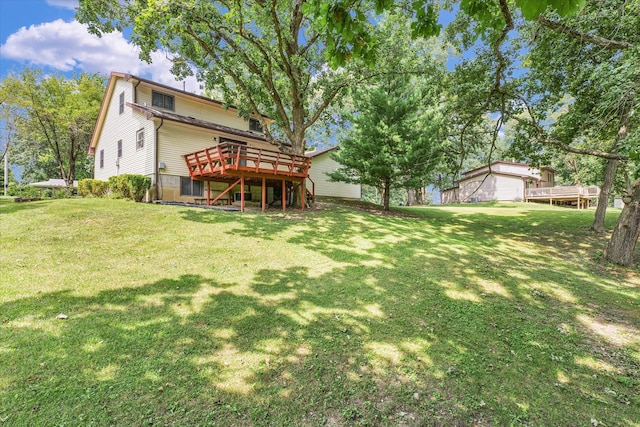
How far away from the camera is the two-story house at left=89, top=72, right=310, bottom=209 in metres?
13.1

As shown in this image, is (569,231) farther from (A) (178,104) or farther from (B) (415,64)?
(A) (178,104)

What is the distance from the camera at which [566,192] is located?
26.1 meters

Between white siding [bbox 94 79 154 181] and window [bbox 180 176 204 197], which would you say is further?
window [bbox 180 176 204 197]

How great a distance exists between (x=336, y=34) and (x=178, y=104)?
54.8 feet

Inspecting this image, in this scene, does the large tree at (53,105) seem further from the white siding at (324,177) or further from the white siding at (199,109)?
the white siding at (324,177)

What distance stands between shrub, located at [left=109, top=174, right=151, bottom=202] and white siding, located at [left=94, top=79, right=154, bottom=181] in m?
1.23

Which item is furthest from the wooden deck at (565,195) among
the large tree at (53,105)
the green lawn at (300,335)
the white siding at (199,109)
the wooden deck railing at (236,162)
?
the large tree at (53,105)

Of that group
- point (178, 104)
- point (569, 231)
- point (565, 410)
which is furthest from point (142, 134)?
point (569, 231)

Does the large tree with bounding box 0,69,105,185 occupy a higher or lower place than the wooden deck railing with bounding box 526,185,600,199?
higher

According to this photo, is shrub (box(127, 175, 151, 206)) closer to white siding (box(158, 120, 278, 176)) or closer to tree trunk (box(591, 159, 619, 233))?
white siding (box(158, 120, 278, 176))

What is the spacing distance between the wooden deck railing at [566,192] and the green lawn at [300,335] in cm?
2367

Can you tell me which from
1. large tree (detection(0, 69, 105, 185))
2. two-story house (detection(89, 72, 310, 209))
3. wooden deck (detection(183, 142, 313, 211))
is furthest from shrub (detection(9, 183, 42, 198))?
wooden deck (detection(183, 142, 313, 211))

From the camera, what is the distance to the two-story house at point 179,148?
13102 mm

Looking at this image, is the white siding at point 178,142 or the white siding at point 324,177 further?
the white siding at point 324,177
